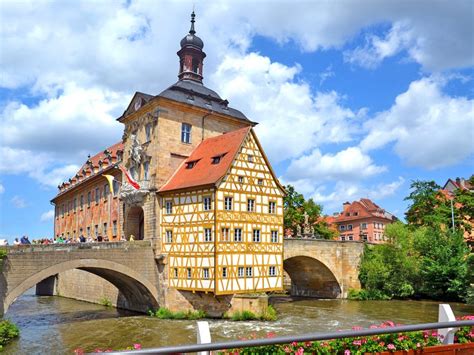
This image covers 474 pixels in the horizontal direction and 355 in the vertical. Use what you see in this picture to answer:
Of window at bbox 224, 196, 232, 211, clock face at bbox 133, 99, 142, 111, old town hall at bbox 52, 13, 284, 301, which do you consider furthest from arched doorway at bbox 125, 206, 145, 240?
window at bbox 224, 196, 232, 211

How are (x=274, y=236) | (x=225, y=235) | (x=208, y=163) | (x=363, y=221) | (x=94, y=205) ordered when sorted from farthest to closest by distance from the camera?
(x=363, y=221)
(x=94, y=205)
(x=274, y=236)
(x=208, y=163)
(x=225, y=235)

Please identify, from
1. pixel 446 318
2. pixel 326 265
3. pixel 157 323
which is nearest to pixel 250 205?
pixel 157 323

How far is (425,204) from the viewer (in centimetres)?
4406

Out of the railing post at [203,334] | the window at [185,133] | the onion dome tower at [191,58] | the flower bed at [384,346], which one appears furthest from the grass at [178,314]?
the railing post at [203,334]

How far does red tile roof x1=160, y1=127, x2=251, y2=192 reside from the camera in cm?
2327

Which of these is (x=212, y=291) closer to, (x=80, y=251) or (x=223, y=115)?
(x=80, y=251)

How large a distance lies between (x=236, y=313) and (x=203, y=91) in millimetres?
14702

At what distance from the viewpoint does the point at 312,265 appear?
34438 millimetres

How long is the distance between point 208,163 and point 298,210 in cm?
1920

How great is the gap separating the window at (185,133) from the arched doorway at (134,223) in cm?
556

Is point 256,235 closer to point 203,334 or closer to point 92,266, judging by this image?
point 92,266

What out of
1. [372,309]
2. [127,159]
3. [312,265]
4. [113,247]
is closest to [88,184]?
[127,159]

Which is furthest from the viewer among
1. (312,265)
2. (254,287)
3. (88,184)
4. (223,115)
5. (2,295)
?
(88,184)

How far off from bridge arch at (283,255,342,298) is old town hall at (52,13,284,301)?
914 centimetres
